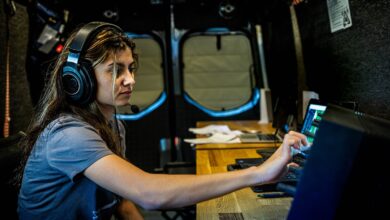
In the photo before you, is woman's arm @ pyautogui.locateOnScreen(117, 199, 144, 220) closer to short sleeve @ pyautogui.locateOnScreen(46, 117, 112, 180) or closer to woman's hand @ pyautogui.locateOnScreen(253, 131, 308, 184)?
short sleeve @ pyautogui.locateOnScreen(46, 117, 112, 180)

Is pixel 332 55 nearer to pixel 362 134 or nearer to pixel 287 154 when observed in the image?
pixel 287 154

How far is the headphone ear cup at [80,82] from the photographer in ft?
3.50

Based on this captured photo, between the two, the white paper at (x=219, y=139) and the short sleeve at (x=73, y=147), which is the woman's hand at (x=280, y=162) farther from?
the white paper at (x=219, y=139)

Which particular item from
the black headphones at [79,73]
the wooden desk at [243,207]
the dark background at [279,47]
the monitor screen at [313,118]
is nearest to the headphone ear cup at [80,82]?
the black headphones at [79,73]

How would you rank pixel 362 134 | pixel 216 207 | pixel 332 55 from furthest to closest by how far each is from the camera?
pixel 332 55 < pixel 216 207 < pixel 362 134

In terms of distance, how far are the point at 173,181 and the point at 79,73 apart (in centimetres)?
45

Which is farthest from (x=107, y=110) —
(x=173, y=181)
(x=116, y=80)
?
(x=173, y=181)

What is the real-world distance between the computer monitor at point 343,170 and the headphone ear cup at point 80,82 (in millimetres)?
707

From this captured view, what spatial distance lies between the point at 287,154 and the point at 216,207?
366 millimetres

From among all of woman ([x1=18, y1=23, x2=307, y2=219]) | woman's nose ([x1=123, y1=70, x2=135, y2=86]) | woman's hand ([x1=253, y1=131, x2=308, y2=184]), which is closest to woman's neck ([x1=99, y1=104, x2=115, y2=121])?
woman ([x1=18, y1=23, x2=307, y2=219])

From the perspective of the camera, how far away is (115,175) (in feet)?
2.95

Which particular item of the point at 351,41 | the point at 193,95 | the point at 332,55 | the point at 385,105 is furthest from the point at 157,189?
the point at 193,95

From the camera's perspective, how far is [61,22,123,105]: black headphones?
1.07m

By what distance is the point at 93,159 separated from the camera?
93 cm
